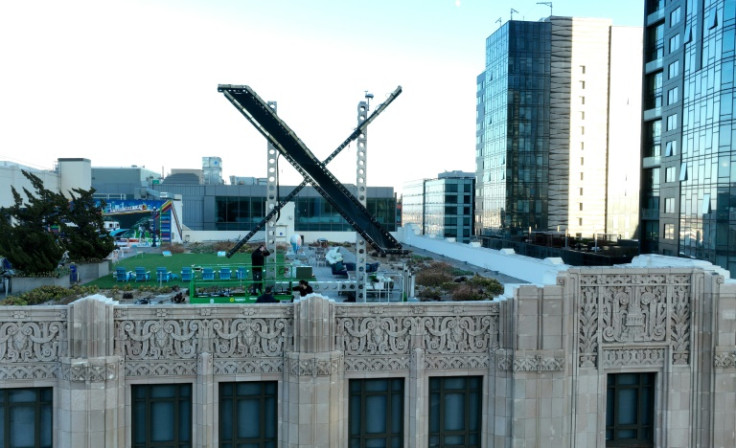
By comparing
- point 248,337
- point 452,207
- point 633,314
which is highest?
point 452,207

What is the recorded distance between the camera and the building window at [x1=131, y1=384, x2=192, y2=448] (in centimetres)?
1272

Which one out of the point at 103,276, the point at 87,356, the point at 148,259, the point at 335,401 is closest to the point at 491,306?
the point at 335,401

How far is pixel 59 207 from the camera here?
31547 millimetres

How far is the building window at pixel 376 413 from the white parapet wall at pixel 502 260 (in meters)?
4.97

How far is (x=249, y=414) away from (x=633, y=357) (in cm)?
1019

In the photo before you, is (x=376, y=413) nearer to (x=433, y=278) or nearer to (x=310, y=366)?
(x=310, y=366)

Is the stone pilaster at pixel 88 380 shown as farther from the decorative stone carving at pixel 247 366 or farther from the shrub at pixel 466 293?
the shrub at pixel 466 293

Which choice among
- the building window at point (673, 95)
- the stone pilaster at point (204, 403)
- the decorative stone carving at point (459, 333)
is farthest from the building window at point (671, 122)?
the stone pilaster at point (204, 403)

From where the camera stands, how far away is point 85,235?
1282 inches

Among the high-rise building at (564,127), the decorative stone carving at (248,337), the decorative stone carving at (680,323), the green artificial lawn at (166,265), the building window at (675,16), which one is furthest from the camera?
the high-rise building at (564,127)

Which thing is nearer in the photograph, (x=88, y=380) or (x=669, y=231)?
(x=88, y=380)

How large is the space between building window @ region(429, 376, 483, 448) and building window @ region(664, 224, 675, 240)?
4653 centimetres

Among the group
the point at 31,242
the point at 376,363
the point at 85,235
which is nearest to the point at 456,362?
the point at 376,363

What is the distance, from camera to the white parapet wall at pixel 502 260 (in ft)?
84.2
